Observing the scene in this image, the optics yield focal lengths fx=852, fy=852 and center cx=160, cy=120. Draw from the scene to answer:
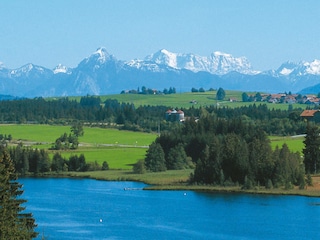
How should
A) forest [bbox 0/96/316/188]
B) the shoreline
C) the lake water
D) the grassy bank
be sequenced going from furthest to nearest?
forest [bbox 0/96/316/188], the grassy bank, the shoreline, the lake water

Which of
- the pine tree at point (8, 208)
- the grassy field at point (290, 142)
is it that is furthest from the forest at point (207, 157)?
the grassy field at point (290, 142)

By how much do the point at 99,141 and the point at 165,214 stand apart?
58496mm

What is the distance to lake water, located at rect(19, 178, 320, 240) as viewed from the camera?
161 ft

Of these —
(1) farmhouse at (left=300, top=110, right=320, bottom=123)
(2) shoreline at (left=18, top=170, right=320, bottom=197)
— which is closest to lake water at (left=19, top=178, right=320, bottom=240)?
(2) shoreline at (left=18, top=170, right=320, bottom=197)

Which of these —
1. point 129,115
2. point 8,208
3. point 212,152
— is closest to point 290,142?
point 212,152

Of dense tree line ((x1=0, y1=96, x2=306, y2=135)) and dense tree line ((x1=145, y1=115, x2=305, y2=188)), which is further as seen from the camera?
dense tree line ((x1=0, y1=96, x2=306, y2=135))

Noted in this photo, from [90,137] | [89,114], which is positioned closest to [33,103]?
[89,114]

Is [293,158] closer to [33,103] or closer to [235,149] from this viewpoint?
[235,149]

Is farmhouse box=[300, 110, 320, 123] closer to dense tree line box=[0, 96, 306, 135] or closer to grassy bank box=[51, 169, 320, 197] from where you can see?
dense tree line box=[0, 96, 306, 135]

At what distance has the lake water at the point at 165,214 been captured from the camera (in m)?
49.0

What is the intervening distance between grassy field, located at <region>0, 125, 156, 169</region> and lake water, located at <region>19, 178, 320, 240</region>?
870 inches

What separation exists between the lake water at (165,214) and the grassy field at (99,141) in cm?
2210

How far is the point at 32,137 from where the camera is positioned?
119 metres

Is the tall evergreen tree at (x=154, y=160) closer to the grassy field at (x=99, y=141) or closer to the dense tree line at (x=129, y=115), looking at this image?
the grassy field at (x=99, y=141)
